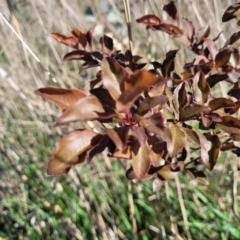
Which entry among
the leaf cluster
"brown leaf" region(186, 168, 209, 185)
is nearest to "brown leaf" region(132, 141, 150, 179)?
the leaf cluster

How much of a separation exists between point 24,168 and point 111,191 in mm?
434

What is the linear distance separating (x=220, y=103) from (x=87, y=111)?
28 cm

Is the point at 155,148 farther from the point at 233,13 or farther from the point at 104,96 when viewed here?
the point at 233,13

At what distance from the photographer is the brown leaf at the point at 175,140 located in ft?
2.16

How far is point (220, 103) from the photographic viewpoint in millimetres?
745

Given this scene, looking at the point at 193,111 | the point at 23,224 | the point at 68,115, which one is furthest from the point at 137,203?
the point at 68,115

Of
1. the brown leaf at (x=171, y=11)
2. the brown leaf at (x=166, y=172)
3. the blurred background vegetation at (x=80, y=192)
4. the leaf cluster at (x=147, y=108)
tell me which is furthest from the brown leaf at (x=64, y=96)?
the blurred background vegetation at (x=80, y=192)

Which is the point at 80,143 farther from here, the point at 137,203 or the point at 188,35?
the point at 137,203

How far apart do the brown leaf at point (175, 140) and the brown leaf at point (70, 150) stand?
0.37 feet

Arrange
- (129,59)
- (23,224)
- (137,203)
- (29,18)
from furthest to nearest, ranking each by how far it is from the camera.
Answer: (29,18) < (137,203) < (23,224) < (129,59)

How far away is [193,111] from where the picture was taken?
0.70 m

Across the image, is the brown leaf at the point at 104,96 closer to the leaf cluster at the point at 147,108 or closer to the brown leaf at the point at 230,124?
the leaf cluster at the point at 147,108

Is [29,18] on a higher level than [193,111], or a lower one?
lower

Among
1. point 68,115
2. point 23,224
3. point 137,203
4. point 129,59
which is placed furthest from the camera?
point 137,203
